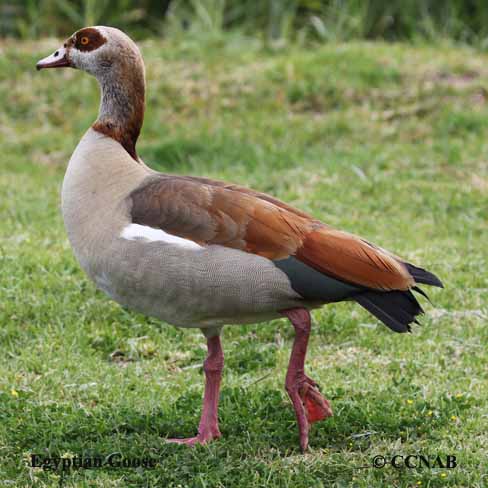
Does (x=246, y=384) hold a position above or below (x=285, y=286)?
below

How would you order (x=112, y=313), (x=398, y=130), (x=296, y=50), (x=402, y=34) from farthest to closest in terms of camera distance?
(x=402, y=34), (x=296, y=50), (x=398, y=130), (x=112, y=313)

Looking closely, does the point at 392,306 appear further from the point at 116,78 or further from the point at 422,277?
the point at 116,78

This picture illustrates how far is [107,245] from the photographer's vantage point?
13.5ft

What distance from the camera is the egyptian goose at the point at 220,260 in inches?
157

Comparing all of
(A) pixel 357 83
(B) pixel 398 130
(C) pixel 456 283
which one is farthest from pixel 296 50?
(C) pixel 456 283

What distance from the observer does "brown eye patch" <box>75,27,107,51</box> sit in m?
4.59

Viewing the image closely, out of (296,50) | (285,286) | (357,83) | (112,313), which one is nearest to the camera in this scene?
(285,286)

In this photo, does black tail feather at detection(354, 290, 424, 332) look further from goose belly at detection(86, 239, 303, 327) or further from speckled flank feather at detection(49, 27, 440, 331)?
goose belly at detection(86, 239, 303, 327)

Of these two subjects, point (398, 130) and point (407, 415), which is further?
point (398, 130)

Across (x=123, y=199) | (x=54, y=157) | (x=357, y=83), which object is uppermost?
(x=123, y=199)

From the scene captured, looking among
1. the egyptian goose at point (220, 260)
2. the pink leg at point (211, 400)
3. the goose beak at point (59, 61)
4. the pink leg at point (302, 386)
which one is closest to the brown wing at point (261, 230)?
the egyptian goose at point (220, 260)

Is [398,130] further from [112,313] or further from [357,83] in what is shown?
[112,313]

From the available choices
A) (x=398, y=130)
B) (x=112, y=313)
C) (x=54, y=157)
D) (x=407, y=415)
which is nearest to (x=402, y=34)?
(x=398, y=130)

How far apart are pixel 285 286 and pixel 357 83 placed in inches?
261
